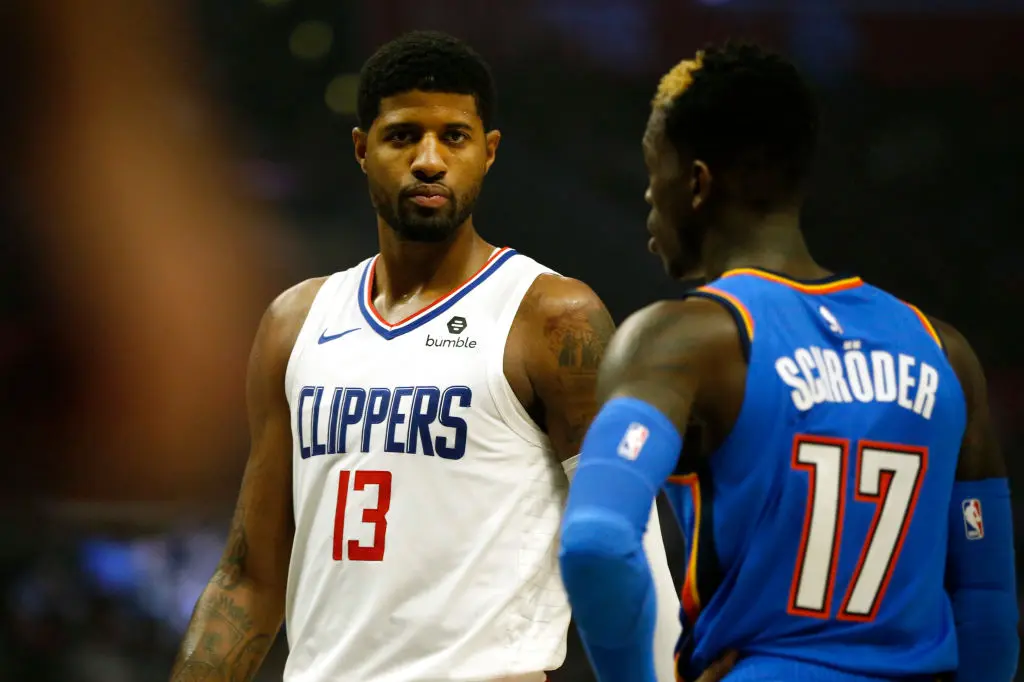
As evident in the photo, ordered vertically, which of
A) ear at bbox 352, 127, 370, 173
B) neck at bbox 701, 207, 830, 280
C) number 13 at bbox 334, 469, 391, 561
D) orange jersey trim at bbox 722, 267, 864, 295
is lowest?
number 13 at bbox 334, 469, 391, 561

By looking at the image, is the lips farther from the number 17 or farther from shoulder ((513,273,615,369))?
the number 17

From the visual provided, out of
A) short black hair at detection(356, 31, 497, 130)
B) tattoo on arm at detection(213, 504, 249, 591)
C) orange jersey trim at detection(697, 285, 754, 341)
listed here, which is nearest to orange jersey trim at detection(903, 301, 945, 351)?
orange jersey trim at detection(697, 285, 754, 341)

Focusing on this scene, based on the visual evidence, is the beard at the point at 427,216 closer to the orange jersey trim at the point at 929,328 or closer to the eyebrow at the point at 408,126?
the eyebrow at the point at 408,126

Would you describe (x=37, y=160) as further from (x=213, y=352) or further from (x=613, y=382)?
(x=613, y=382)

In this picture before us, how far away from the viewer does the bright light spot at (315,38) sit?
6.00 meters

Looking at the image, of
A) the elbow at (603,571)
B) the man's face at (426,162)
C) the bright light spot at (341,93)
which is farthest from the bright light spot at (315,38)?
the elbow at (603,571)

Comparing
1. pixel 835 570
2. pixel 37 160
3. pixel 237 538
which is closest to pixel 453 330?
pixel 237 538

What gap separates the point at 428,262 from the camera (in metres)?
2.56

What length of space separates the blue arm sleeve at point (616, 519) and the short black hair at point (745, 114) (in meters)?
0.39

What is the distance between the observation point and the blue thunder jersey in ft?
4.99

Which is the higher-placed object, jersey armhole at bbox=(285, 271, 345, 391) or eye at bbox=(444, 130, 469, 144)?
eye at bbox=(444, 130, 469, 144)

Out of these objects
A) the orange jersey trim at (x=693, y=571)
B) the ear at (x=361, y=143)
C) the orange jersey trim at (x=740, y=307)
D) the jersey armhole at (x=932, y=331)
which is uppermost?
the ear at (x=361, y=143)

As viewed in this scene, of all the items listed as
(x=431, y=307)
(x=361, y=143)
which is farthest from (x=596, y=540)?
(x=361, y=143)

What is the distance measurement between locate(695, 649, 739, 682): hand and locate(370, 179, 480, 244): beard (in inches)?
44.8
